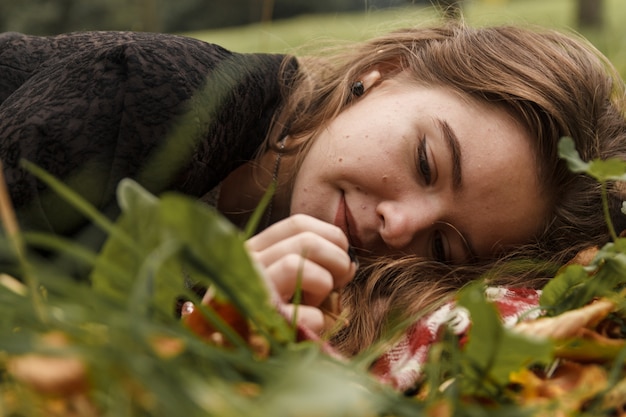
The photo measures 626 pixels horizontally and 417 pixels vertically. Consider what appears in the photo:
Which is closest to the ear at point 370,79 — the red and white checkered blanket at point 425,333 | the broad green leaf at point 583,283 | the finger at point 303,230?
the red and white checkered blanket at point 425,333

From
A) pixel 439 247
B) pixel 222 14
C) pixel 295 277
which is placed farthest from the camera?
pixel 222 14

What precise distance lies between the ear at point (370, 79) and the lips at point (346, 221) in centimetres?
31

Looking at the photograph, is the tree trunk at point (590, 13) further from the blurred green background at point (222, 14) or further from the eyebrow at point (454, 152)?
the eyebrow at point (454, 152)

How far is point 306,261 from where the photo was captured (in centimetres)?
70

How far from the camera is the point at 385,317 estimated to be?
3.67 ft

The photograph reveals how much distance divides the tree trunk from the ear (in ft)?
16.1

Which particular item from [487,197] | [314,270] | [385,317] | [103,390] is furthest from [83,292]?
[487,197]

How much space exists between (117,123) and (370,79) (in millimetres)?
496

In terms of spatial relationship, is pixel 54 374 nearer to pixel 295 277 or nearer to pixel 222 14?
pixel 295 277

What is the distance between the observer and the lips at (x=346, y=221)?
45.7 inches

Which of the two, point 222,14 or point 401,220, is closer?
point 401,220

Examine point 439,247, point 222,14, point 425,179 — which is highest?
point 425,179

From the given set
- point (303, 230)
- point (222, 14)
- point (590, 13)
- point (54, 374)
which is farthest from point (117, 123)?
point (222, 14)

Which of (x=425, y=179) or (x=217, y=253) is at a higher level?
(x=217, y=253)
